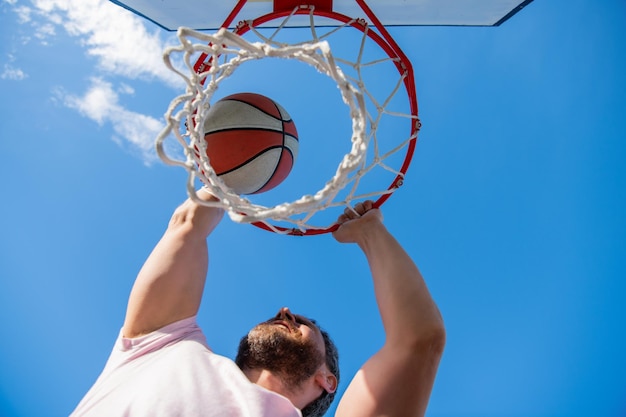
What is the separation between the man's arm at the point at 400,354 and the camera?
188 centimetres

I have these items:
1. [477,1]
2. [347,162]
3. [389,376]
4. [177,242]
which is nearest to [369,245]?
[347,162]

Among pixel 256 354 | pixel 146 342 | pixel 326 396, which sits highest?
pixel 146 342

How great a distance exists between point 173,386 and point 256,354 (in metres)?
0.56

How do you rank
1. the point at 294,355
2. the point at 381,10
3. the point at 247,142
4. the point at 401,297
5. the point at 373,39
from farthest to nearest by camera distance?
1. the point at 381,10
2. the point at 373,39
3. the point at 247,142
4. the point at 294,355
5. the point at 401,297

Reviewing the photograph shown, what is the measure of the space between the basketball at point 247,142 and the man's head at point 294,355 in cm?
79

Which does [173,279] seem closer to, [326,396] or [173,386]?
[173,386]

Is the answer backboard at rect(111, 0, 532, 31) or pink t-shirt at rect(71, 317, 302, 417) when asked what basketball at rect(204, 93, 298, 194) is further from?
backboard at rect(111, 0, 532, 31)

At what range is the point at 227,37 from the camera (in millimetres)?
1940

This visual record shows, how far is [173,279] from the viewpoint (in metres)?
2.44

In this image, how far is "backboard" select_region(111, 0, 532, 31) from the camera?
12.3 feet

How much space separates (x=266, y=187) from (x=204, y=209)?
1.47 ft

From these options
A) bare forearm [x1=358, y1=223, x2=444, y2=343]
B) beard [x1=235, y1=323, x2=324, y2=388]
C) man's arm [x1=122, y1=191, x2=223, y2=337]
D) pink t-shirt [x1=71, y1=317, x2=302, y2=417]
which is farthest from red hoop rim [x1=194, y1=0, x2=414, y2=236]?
pink t-shirt [x1=71, y1=317, x2=302, y2=417]

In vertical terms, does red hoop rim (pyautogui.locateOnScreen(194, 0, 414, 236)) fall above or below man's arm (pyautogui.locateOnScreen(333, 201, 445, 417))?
above

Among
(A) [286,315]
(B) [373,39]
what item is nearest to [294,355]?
(A) [286,315]
